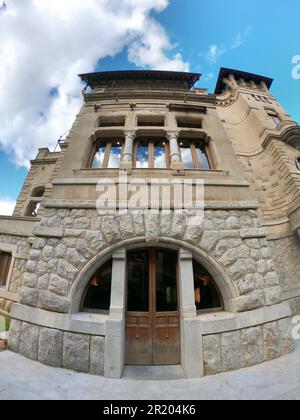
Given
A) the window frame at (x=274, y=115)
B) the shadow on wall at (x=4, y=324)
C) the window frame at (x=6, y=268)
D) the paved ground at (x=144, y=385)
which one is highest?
the window frame at (x=274, y=115)

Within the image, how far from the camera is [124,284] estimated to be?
3906 millimetres

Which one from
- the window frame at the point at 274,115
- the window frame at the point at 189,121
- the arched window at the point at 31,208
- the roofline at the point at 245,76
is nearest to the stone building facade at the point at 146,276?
the window frame at the point at 189,121

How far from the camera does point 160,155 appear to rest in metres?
6.03

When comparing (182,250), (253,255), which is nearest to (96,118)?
(182,250)

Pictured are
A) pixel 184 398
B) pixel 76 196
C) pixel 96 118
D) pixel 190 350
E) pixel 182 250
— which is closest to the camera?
pixel 184 398

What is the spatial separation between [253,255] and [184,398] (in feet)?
10.1

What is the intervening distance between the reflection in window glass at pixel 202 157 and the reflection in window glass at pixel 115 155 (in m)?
2.81

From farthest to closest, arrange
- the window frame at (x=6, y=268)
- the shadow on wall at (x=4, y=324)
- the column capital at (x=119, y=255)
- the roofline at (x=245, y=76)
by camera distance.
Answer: the roofline at (x=245, y=76) < the window frame at (x=6, y=268) < the shadow on wall at (x=4, y=324) < the column capital at (x=119, y=255)

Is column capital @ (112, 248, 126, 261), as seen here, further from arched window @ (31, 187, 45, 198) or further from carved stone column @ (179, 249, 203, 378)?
arched window @ (31, 187, 45, 198)

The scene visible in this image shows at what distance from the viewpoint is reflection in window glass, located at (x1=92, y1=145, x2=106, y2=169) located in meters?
5.84

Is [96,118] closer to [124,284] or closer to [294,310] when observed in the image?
[124,284]

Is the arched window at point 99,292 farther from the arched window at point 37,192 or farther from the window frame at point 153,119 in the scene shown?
the arched window at point 37,192

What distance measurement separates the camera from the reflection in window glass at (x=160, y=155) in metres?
5.78

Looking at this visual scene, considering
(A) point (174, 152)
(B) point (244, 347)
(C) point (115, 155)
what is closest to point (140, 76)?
(C) point (115, 155)
